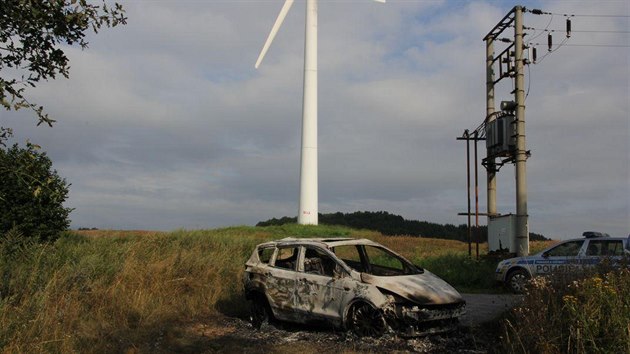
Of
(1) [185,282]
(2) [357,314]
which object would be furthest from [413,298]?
(1) [185,282]

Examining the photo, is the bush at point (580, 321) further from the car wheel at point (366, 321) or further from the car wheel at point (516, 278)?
the car wheel at point (516, 278)

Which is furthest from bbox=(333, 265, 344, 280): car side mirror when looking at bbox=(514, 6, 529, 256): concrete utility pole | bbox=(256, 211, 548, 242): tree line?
bbox=(256, 211, 548, 242): tree line

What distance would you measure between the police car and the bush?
6.32 m

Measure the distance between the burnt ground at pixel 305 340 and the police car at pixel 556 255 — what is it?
4.02 m

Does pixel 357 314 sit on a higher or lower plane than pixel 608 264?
lower

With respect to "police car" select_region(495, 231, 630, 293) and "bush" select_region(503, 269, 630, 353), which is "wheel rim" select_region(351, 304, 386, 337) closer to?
"bush" select_region(503, 269, 630, 353)

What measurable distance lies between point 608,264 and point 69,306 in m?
8.88

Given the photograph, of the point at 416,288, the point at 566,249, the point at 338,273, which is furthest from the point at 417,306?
the point at 566,249

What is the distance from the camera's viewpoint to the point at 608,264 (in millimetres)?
8391

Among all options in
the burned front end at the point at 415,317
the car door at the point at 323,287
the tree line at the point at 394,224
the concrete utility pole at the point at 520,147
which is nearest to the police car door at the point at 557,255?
the concrete utility pole at the point at 520,147

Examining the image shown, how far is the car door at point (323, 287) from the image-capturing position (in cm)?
915

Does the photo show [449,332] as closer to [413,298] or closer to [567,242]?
[413,298]

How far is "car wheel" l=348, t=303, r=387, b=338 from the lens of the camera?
27.9ft

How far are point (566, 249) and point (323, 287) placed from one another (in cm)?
798
